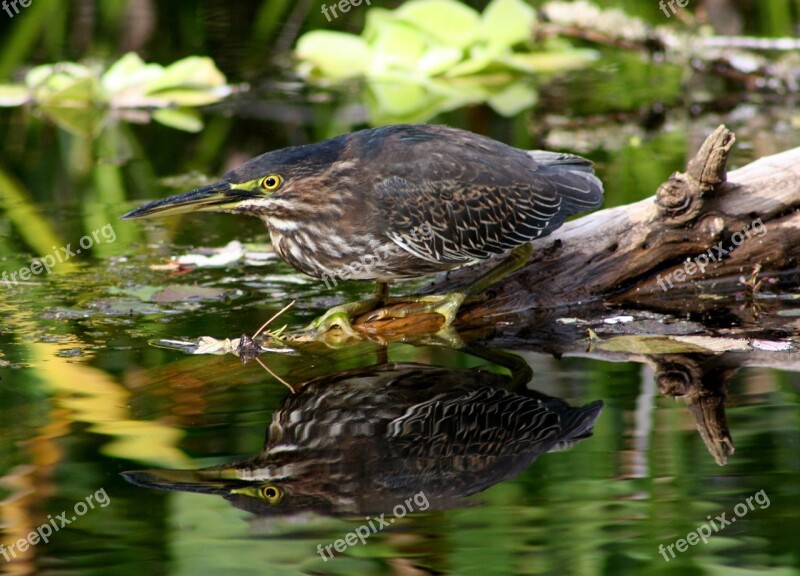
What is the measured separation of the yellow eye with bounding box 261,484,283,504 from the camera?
15.1 ft

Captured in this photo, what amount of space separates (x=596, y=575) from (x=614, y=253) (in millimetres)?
3134

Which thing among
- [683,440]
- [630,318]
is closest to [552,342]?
[630,318]

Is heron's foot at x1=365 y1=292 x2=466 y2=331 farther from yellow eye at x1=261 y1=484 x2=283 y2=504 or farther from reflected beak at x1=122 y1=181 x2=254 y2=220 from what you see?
yellow eye at x1=261 y1=484 x2=283 y2=504

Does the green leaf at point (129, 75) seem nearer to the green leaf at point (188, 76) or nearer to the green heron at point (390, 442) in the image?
the green leaf at point (188, 76)

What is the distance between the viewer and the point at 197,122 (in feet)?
42.5

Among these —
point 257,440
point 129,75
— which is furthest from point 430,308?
point 129,75

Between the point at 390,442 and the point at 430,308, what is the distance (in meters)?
1.68

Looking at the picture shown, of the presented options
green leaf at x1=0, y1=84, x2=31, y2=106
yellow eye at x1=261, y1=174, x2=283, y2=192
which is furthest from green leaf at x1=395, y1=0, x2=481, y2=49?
yellow eye at x1=261, y1=174, x2=283, y2=192

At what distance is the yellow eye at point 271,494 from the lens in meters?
4.61

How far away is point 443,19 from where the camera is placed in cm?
1405

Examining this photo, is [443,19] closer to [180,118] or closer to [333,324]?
[180,118]

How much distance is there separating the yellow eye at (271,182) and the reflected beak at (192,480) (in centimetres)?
197

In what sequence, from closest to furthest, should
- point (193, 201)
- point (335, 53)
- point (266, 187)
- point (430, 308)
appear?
point (193, 201) < point (266, 187) < point (430, 308) < point (335, 53)

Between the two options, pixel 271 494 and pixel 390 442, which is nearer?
pixel 271 494
